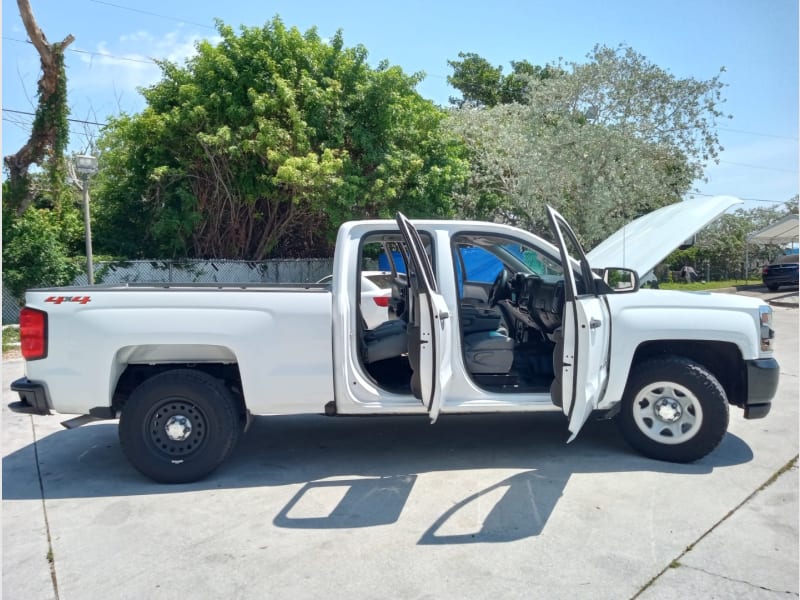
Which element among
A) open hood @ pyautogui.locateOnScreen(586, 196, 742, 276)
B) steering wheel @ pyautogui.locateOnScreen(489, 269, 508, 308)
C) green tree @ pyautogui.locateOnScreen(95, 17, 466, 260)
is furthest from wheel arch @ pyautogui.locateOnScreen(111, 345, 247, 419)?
green tree @ pyautogui.locateOnScreen(95, 17, 466, 260)

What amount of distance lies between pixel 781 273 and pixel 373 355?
78.6 feet

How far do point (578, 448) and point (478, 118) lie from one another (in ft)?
57.4

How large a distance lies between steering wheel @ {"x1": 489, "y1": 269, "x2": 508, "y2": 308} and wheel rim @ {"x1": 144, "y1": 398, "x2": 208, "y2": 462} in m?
2.73

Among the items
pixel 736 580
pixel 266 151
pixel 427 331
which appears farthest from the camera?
pixel 266 151

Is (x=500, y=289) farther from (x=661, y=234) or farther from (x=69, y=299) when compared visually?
(x=69, y=299)

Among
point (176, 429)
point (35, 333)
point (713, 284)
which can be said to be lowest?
point (176, 429)

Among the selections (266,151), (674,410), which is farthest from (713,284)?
(674,410)

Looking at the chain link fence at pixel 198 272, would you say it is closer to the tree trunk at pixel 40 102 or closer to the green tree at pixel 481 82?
the tree trunk at pixel 40 102

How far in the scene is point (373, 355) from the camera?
541 centimetres

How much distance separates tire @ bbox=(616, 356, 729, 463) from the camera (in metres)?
5.13

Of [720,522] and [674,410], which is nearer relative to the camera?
[720,522]

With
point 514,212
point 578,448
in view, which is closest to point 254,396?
point 578,448

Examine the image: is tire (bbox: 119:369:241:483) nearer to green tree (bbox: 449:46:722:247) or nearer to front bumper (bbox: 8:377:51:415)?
front bumper (bbox: 8:377:51:415)

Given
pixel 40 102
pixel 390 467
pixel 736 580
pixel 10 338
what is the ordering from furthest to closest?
pixel 40 102 → pixel 10 338 → pixel 390 467 → pixel 736 580
